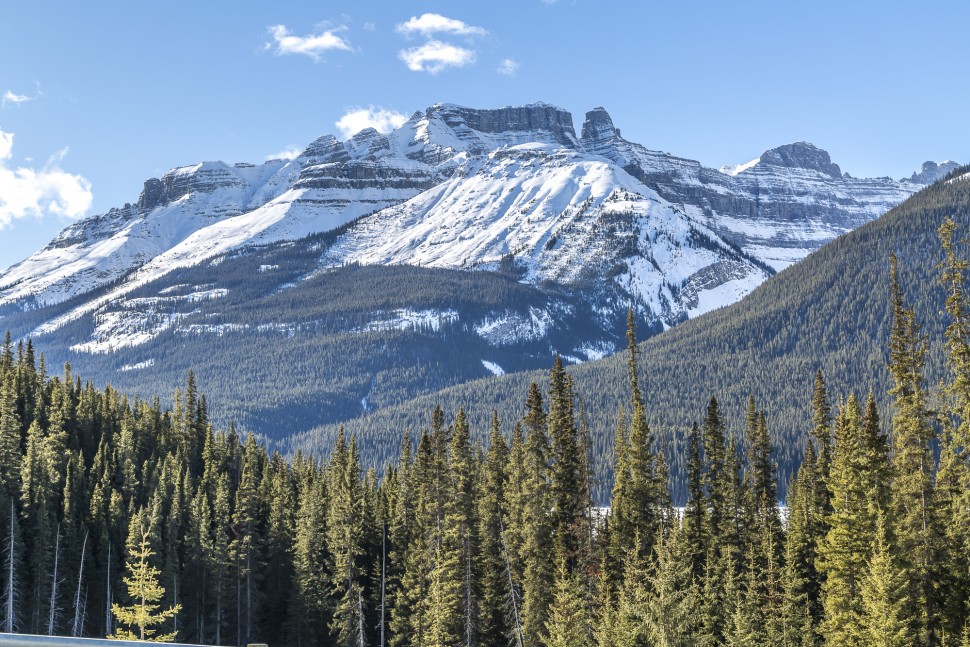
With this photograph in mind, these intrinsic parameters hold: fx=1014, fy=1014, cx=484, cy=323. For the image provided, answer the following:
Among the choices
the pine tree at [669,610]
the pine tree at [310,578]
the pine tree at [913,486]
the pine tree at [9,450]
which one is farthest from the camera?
the pine tree at [310,578]

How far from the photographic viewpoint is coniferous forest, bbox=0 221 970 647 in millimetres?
53438

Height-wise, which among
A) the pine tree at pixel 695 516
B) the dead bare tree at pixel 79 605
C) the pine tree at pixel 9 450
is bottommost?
the dead bare tree at pixel 79 605

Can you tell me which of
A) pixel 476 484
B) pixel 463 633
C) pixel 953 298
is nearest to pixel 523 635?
pixel 463 633

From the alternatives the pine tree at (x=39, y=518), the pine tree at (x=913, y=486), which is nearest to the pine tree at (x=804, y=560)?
the pine tree at (x=913, y=486)

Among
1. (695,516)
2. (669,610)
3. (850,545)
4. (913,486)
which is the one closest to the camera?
(913,486)

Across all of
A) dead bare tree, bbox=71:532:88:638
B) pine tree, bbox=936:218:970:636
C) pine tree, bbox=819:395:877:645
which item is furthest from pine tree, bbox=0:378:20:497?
pine tree, bbox=936:218:970:636

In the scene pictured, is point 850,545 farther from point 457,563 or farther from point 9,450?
point 9,450

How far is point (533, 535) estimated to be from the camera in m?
68.4

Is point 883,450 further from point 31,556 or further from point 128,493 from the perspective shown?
point 128,493

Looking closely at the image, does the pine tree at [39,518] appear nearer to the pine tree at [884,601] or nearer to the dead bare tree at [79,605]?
the dead bare tree at [79,605]

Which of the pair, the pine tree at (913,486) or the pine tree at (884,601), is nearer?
the pine tree at (884,601)

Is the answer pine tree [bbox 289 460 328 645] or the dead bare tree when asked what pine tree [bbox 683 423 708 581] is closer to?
pine tree [bbox 289 460 328 645]

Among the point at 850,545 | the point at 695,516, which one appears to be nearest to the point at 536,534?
the point at 695,516

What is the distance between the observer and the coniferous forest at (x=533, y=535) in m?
53.4
